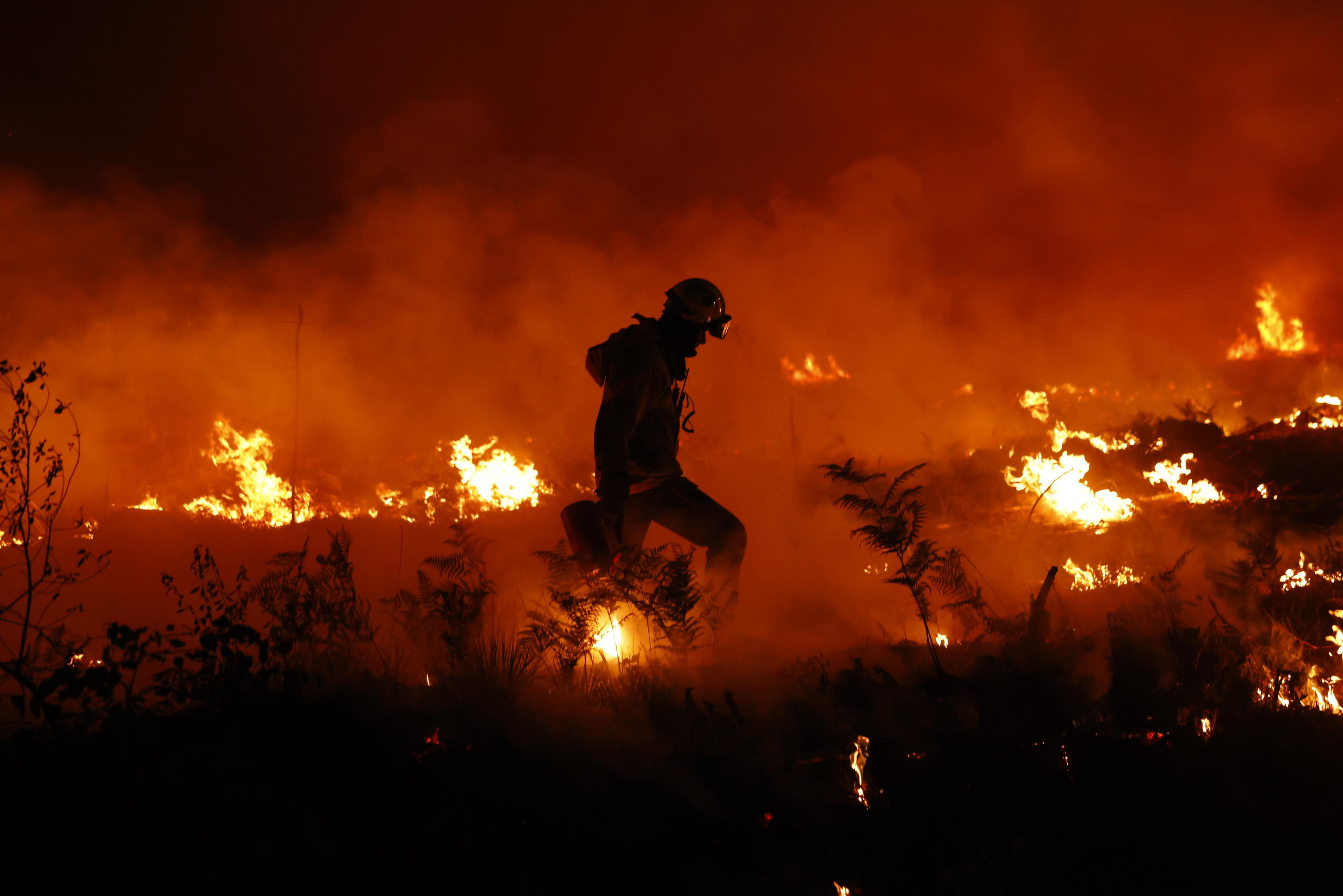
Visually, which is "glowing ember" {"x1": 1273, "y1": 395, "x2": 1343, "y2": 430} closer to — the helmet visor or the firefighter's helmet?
the helmet visor

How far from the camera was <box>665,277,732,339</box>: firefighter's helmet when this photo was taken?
461 centimetres

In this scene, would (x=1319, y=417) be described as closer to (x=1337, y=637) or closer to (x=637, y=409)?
(x=1337, y=637)

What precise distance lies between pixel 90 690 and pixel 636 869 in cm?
216

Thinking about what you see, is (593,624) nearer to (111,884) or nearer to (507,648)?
(507,648)

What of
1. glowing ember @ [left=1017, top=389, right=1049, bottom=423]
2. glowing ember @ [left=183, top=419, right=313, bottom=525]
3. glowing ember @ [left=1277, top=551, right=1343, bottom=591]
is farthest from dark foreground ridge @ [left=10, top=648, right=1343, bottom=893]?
glowing ember @ [left=183, top=419, right=313, bottom=525]

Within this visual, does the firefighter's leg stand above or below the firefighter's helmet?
below

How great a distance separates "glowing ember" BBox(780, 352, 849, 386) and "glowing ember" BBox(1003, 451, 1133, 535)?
14.7 ft

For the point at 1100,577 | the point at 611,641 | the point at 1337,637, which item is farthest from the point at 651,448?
the point at 1100,577

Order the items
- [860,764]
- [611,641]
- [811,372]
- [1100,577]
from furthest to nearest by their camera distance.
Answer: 1. [811,372]
2. [1100,577]
3. [611,641]
4. [860,764]

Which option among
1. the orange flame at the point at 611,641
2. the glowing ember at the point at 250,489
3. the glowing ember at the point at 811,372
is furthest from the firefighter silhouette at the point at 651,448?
the glowing ember at the point at 250,489

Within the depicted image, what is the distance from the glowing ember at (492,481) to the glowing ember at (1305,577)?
9.09m

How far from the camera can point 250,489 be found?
1327 centimetres

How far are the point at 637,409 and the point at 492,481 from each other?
870cm

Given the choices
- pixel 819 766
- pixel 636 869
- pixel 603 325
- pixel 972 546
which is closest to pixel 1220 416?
pixel 972 546
